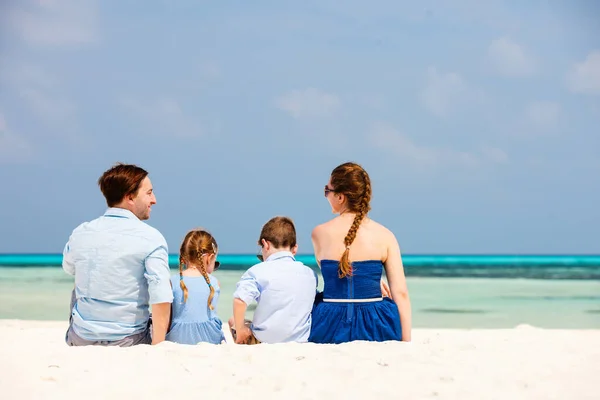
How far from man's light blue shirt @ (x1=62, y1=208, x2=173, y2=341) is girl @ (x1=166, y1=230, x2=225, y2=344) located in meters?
0.43

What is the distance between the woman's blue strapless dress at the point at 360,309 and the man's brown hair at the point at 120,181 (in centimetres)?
128

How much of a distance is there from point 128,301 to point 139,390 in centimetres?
93

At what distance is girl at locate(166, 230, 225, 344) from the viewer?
15.2 ft

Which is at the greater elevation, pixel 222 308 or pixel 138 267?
pixel 138 267

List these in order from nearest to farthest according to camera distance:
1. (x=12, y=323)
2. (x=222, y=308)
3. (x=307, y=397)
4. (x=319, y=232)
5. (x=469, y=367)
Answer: (x=307, y=397) < (x=469, y=367) < (x=319, y=232) < (x=12, y=323) < (x=222, y=308)

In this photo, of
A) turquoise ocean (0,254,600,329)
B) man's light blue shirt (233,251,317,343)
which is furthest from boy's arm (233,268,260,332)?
turquoise ocean (0,254,600,329)

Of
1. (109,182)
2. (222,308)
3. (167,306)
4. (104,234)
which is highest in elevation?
(109,182)

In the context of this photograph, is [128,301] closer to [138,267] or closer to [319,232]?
[138,267]

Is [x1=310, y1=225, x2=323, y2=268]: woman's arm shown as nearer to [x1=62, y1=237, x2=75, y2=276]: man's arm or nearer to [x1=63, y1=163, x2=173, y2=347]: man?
[x1=63, y1=163, x2=173, y2=347]: man

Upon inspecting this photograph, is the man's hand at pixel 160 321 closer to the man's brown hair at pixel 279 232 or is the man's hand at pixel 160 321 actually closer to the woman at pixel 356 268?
the man's brown hair at pixel 279 232

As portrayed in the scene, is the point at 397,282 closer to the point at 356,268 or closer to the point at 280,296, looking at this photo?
the point at 356,268

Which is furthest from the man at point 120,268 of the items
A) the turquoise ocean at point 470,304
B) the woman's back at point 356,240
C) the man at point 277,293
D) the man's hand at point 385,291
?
the turquoise ocean at point 470,304

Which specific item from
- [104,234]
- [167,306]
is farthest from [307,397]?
[104,234]

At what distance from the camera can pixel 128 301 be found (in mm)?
4168
